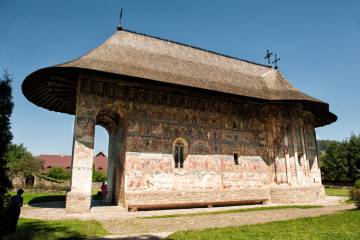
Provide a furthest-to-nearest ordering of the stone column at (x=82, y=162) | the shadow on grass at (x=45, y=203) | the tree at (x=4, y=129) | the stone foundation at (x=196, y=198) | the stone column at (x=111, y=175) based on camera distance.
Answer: the stone column at (x=111, y=175) < the shadow on grass at (x=45, y=203) < the stone foundation at (x=196, y=198) < the stone column at (x=82, y=162) < the tree at (x=4, y=129)

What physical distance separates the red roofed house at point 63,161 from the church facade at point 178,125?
2702 centimetres

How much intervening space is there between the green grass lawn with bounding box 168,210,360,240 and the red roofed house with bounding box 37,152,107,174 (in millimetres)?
35961

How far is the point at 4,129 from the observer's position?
211 inches

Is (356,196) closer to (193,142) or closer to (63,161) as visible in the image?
(193,142)

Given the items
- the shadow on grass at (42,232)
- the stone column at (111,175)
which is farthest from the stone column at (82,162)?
the stone column at (111,175)

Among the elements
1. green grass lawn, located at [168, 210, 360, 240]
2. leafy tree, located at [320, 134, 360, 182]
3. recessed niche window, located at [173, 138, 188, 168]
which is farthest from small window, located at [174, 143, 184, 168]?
leafy tree, located at [320, 134, 360, 182]

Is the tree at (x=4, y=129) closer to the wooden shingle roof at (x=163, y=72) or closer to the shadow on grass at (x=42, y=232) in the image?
the shadow on grass at (x=42, y=232)

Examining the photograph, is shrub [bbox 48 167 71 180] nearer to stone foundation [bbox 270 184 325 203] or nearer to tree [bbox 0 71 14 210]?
stone foundation [bbox 270 184 325 203]

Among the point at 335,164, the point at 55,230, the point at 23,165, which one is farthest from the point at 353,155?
the point at 23,165

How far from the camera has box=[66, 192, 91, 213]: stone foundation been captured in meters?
10.2

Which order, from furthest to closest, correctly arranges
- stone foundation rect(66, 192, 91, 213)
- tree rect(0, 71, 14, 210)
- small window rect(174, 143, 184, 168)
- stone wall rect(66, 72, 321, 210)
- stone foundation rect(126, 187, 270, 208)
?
small window rect(174, 143, 184, 168)
stone wall rect(66, 72, 321, 210)
stone foundation rect(126, 187, 270, 208)
stone foundation rect(66, 192, 91, 213)
tree rect(0, 71, 14, 210)

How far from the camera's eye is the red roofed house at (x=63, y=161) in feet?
134

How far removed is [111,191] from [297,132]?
10.9 m

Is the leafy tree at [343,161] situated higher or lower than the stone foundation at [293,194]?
higher
